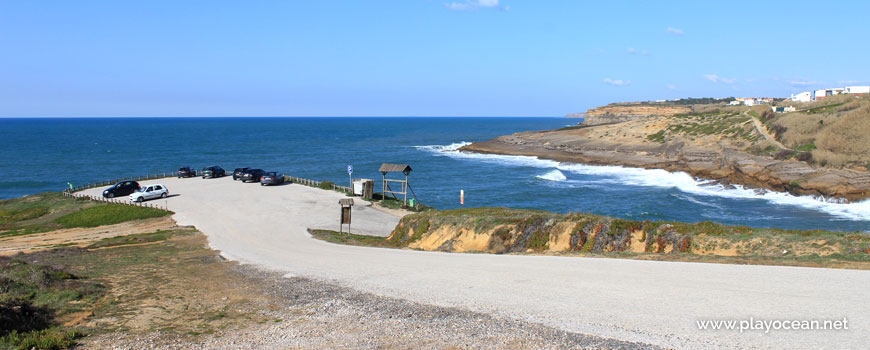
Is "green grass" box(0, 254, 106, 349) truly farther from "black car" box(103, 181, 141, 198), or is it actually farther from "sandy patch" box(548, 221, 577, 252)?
"black car" box(103, 181, 141, 198)

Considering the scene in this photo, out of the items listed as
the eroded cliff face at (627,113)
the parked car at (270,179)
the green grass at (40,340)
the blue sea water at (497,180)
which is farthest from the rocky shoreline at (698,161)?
the eroded cliff face at (627,113)

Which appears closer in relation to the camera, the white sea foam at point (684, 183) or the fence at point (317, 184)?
the fence at point (317, 184)

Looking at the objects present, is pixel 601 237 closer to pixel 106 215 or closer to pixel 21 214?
pixel 106 215

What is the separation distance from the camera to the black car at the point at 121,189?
1599 inches

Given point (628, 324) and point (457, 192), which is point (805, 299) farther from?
point (457, 192)

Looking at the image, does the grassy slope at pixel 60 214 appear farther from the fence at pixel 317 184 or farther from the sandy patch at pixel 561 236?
the sandy patch at pixel 561 236

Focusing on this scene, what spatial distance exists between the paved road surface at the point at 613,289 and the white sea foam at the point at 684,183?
35.0 m

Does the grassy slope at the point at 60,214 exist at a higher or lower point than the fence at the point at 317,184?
lower

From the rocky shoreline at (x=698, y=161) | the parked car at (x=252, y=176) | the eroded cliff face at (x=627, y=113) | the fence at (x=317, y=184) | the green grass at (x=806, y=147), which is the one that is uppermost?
the eroded cliff face at (x=627, y=113)

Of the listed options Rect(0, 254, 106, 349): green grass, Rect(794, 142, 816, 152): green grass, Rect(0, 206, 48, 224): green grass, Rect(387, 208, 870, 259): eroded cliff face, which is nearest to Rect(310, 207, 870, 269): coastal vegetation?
Rect(387, 208, 870, 259): eroded cliff face

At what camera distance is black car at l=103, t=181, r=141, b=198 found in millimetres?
40625

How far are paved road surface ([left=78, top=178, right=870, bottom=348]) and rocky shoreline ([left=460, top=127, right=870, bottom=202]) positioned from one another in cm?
4227

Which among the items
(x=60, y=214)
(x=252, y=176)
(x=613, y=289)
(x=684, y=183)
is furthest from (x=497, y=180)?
(x=613, y=289)

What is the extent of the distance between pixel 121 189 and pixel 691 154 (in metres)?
68.8
